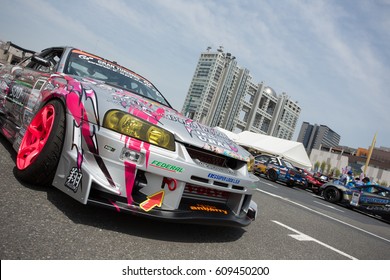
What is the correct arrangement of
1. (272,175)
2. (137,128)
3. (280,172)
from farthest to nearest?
1. (272,175)
2. (280,172)
3. (137,128)

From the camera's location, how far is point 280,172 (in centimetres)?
1445

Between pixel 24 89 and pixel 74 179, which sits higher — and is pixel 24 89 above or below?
above

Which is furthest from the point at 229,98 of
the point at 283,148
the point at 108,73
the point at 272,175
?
the point at 108,73

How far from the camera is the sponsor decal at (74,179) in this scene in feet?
6.71

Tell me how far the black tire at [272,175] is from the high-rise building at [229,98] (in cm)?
9025

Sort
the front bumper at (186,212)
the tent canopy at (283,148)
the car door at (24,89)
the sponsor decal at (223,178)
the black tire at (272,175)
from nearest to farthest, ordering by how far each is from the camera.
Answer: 1. the front bumper at (186,212)
2. the sponsor decal at (223,178)
3. the car door at (24,89)
4. the black tire at (272,175)
5. the tent canopy at (283,148)

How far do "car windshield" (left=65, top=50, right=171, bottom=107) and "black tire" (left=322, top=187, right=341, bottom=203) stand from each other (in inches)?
412

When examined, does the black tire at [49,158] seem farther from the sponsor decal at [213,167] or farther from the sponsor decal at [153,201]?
the sponsor decal at [213,167]

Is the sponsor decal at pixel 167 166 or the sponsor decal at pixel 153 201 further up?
the sponsor decal at pixel 167 166

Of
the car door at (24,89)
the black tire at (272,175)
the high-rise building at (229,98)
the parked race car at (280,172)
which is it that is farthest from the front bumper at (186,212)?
the high-rise building at (229,98)

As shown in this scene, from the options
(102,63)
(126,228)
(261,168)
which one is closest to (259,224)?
(126,228)

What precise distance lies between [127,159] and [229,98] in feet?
359

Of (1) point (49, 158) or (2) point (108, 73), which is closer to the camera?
(1) point (49, 158)

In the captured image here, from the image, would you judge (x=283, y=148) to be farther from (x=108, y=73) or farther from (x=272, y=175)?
(x=108, y=73)
